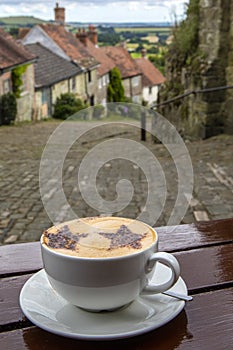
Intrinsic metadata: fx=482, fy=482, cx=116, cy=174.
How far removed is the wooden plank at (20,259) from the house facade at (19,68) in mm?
11813

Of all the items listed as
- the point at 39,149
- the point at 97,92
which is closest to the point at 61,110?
the point at 97,92

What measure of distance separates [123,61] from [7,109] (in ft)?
53.4

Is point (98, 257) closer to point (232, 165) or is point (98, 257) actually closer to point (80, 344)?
point (80, 344)

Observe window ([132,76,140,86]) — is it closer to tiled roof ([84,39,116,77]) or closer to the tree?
tiled roof ([84,39,116,77])

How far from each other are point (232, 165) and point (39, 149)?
11.8ft

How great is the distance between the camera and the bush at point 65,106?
19.4 meters

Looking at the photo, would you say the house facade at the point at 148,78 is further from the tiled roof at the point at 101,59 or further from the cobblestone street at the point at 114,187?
the cobblestone street at the point at 114,187

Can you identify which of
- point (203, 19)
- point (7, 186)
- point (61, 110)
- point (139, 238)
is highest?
point (203, 19)

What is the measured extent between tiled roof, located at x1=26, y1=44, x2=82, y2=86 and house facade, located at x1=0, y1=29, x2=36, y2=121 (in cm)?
145

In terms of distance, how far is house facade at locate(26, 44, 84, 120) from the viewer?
18.2m

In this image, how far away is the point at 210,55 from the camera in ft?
24.3

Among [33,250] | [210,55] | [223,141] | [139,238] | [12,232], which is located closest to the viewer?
[139,238]

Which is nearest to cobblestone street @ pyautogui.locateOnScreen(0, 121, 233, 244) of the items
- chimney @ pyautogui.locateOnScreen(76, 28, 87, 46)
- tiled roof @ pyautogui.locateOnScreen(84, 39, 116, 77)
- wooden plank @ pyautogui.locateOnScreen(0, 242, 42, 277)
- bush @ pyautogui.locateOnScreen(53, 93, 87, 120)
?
wooden plank @ pyautogui.locateOnScreen(0, 242, 42, 277)

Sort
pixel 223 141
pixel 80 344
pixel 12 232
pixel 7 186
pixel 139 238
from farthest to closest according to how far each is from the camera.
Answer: pixel 223 141, pixel 7 186, pixel 12 232, pixel 139 238, pixel 80 344
